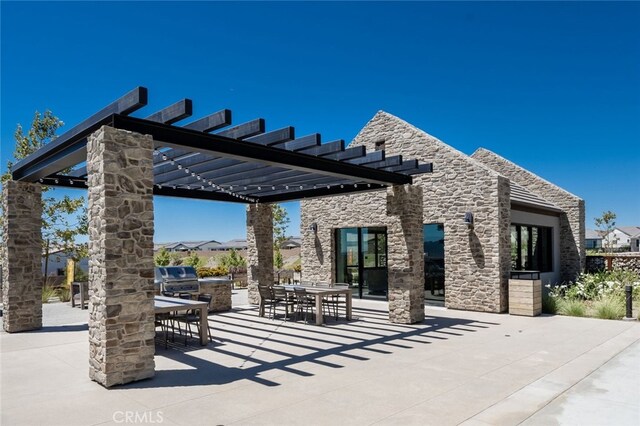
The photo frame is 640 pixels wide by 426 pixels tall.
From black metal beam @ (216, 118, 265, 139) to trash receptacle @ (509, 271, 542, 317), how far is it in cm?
786

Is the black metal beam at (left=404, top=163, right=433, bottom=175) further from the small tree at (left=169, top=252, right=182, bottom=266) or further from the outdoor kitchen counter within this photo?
the small tree at (left=169, top=252, right=182, bottom=266)

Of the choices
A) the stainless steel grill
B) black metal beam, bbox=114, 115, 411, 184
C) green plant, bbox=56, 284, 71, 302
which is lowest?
green plant, bbox=56, 284, 71, 302

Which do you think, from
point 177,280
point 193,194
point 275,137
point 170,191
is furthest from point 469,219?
point 177,280

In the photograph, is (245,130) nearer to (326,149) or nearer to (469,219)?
(326,149)

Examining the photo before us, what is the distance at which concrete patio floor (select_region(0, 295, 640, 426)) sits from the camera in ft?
14.5

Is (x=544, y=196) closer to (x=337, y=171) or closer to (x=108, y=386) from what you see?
(x=337, y=171)

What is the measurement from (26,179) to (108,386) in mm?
5998

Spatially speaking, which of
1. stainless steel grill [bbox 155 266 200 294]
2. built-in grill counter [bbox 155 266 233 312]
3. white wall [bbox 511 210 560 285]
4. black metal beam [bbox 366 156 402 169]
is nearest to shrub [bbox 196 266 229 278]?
stainless steel grill [bbox 155 266 200 294]

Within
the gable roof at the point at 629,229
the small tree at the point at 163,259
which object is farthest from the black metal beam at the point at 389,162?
the gable roof at the point at 629,229

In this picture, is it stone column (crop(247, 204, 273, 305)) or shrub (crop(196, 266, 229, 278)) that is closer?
stone column (crop(247, 204, 273, 305))

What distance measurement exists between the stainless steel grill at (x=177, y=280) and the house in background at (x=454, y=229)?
4545mm

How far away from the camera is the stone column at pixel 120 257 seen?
A: 539cm

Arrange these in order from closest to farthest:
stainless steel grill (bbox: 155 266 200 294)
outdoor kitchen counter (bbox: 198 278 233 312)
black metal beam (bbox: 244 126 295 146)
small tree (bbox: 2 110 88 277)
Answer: black metal beam (bbox: 244 126 295 146)
stainless steel grill (bbox: 155 266 200 294)
outdoor kitchen counter (bbox: 198 278 233 312)
small tree (bbox: 2 110 88 277)

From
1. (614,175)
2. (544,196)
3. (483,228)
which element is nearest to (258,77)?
(483,228)
